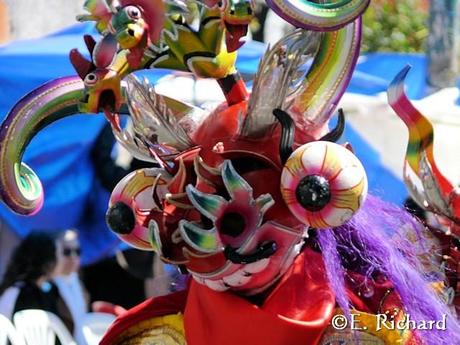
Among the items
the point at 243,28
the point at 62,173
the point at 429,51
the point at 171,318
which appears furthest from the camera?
the point at 429,51

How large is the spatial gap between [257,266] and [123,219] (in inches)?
10.4

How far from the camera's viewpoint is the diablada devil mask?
1810 millimetres

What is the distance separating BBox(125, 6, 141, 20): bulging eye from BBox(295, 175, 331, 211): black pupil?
0.38 metres

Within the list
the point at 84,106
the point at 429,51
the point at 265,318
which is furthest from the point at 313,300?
the point at 429,51

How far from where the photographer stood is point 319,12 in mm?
1729

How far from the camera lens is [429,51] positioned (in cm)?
531

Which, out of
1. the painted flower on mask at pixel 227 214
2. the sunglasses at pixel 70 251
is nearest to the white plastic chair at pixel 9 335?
the painted flower on mask at pixel 227 214

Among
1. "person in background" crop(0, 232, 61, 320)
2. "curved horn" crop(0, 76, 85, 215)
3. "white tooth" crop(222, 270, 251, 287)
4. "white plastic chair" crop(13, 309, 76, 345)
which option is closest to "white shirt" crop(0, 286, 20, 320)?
"person in background" crop(0, 232, 61, 320)

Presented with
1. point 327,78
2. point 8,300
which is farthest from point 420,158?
point 8,300

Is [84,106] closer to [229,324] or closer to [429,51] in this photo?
[229,324]

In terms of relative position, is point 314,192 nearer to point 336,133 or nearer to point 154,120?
point 336,133

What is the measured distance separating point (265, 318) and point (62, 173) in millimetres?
2391

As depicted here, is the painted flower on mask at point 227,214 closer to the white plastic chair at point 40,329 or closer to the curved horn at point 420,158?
the curved horn at point 420,158

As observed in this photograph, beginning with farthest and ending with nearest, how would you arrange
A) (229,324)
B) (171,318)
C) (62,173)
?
(62,173) < (171,318) < (229,324)
